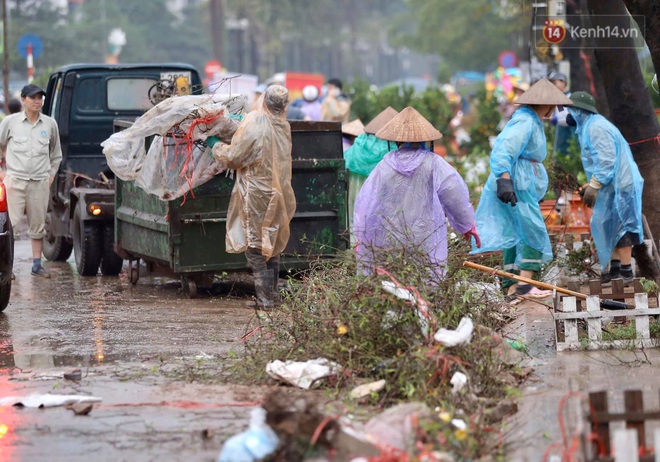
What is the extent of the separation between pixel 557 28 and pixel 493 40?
51265 millimetres

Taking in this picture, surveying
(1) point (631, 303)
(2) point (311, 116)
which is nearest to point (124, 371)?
(1) point (631, 303)

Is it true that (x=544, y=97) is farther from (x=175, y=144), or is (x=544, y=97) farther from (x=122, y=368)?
(x=122, y=368)

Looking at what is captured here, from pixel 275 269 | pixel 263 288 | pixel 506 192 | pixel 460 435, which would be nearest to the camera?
pixel 460 435

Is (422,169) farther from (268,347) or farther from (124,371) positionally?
(124,371)

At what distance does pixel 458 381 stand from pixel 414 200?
6.74 ft

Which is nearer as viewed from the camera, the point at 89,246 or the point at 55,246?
the point at 89,246

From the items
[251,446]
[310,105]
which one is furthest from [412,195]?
[310,105]

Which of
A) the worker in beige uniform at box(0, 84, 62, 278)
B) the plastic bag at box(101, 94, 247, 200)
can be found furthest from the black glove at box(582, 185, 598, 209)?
the worker in beige uniform at box(0, 84, 62, 278)

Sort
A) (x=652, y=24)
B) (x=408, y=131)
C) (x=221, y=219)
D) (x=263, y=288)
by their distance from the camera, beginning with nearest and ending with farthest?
(x=408, y=131)
(x=652, y=24)
(x=263, y=288)
(x=221, y=219)

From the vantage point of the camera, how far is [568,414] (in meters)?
5.73

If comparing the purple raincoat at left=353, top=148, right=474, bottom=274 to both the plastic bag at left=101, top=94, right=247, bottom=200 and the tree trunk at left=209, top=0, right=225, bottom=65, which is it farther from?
the tree trunk at left=209, top=0, right=225, bottom=65

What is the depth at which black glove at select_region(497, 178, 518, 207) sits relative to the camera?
29.6 ft

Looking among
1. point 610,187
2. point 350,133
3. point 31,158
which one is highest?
point 350,133

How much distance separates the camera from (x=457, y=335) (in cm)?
618
